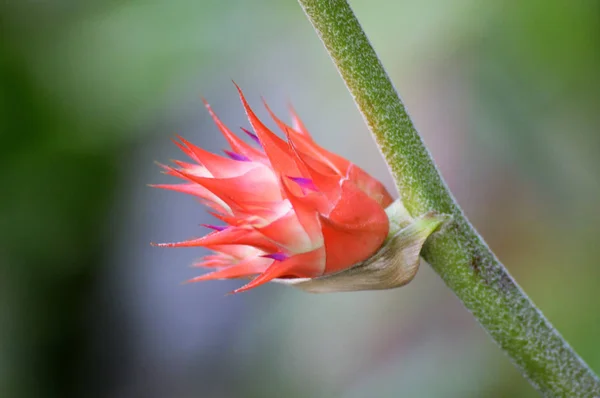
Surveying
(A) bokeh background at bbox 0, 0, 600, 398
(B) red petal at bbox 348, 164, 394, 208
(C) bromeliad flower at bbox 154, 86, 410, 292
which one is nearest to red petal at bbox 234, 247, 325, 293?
(C) bromeliad flower at bbox 154, 86, 410, 292

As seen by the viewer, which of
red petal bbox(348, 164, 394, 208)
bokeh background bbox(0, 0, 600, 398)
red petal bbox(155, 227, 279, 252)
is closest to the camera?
red petal bbox(155, 227, 279, 252)

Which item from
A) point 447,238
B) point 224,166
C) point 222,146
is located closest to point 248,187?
point 224,166

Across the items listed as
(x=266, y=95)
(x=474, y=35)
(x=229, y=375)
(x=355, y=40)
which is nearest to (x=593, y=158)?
(x=474, y=35)

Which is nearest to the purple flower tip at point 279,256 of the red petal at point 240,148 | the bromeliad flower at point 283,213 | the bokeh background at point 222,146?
the bromeliad flower at point 283,213

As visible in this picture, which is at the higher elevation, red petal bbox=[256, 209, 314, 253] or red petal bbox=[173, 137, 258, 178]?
red petal bbox=[173, 137, 258, 178]

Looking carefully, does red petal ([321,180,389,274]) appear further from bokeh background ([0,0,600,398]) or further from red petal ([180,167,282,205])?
bokeh background ([0,0,600,398])

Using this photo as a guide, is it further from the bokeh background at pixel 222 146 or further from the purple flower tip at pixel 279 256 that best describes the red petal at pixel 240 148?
the bokeh background at pixel 222 146
